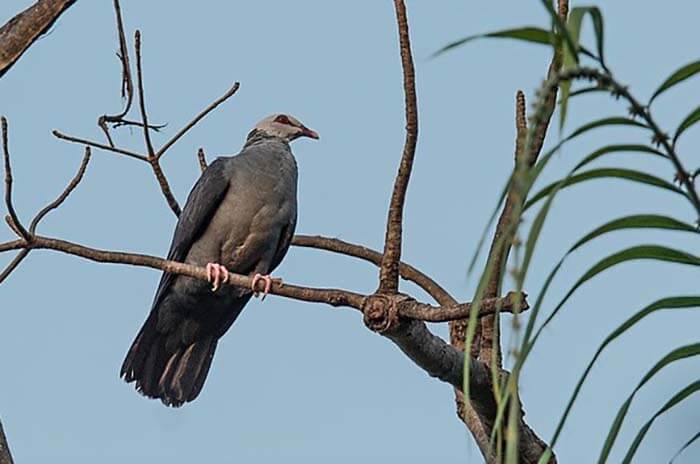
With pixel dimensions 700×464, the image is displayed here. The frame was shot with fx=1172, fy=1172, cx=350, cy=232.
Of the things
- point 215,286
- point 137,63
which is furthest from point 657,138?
point 215,286

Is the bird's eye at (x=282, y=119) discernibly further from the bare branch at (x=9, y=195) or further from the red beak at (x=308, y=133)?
the bare branch at (x=9, y=195)

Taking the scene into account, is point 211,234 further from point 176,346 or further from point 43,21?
point 43,21

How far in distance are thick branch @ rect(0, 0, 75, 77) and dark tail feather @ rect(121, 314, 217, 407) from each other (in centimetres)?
241

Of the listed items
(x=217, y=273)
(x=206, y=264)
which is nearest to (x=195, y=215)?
(x=206, y=264)

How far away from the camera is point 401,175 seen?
3020 mm

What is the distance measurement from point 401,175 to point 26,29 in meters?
1.70

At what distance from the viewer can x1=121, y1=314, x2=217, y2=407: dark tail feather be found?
609 centimetres

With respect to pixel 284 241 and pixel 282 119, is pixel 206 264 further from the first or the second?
pixel 282 119

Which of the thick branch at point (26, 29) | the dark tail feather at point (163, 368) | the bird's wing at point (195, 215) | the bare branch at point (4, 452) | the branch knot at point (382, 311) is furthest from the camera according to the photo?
the bird's wing at point (195, 215)

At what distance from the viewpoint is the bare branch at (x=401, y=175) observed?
9.07ft

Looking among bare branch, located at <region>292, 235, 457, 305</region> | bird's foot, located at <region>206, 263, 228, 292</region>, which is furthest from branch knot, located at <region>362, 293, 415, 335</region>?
bird's foot, located at <region>206, 263, 228, 292</region>

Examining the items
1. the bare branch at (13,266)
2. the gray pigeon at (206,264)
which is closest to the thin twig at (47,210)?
the bare branch at (13,266)

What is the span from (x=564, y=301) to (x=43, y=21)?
3347 millimetres

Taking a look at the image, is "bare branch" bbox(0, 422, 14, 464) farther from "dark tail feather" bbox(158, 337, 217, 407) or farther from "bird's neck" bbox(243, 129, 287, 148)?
"bird's neck" bbox(243, 129, 287, 148)
